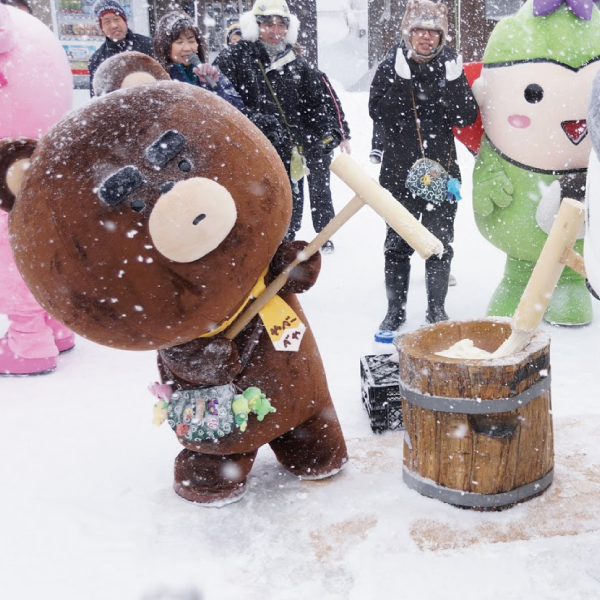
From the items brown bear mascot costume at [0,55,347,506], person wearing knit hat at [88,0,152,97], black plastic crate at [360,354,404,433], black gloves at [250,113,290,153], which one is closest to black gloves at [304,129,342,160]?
black gloves at [250,113,290,153]

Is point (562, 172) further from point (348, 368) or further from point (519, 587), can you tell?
point (519, 587)

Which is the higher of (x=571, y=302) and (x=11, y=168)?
(x=11, y=168)

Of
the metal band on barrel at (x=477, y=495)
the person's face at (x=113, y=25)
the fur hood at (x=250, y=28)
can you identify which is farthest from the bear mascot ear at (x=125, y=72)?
the person's face at (x=113, y=25)

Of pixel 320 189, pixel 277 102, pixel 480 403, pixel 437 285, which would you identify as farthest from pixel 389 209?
pixel 320 189

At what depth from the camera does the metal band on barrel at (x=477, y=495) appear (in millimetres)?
2236

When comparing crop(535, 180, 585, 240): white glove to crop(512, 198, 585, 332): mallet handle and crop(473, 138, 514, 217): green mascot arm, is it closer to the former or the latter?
crop(473, 138, 514, 217): green mascot arm

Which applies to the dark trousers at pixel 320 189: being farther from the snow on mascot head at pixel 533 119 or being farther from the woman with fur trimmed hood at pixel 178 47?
the snow on mascot head at pixel 533 119

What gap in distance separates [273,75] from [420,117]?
1044mm

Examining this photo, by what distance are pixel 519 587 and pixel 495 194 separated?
222cm

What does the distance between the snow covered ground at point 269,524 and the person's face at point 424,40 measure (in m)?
1.80

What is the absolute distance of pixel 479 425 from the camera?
219 cm

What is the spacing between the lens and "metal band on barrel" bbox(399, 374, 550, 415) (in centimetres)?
214

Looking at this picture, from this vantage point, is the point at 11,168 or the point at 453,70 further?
the point at 453,70

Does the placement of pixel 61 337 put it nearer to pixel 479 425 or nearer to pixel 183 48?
pixel 183 48
